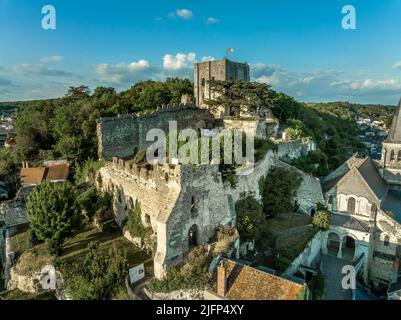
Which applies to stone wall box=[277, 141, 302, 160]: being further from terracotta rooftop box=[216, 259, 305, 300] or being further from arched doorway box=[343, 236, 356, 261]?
terracotta rooftop box=[216, 259, 305, 300]

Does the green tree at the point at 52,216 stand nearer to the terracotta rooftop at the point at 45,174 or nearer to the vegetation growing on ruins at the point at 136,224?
the vegetation growing on ruins at the point at 136,224

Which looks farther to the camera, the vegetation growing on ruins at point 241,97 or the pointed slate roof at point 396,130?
the vegetation growing on ruins at point 241,97

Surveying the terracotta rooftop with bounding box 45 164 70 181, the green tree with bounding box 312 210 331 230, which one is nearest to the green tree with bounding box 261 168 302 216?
the green tree with bounding box 312 210 331 230

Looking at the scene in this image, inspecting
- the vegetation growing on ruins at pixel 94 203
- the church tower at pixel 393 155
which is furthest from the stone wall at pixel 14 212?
the church tower at pixel 393 155

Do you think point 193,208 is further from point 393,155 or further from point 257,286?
point 393,155
